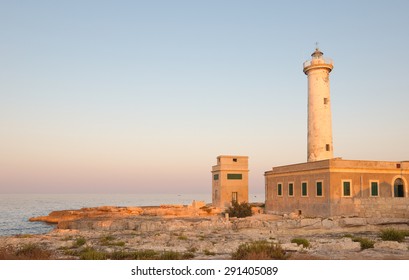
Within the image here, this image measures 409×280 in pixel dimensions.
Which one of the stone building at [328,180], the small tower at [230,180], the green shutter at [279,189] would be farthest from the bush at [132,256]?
the small tower at [230,180]

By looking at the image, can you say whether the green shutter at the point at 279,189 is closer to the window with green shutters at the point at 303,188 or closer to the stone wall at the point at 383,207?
the window with green shutters at the point at 303,188

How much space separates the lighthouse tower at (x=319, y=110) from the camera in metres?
32.6

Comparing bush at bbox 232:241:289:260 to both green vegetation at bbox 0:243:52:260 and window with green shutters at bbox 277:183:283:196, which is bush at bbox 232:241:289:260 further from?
window with green shutters at bbox 277:183:283:196

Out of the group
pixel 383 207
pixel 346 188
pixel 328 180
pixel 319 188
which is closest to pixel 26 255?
pixel 328 180

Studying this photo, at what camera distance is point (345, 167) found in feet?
88.5

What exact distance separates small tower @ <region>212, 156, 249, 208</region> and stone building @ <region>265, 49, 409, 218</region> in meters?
7.71

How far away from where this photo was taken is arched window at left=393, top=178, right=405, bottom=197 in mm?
28328

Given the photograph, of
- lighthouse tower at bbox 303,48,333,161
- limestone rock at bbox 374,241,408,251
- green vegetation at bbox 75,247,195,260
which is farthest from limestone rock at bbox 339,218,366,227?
green vegetation at bbox 75,247,195,260

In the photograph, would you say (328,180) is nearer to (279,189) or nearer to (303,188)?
(303,188)

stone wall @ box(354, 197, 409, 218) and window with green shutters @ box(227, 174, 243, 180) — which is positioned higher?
window with green shutters @ box(227, 174, 243, 180)

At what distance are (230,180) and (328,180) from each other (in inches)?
635

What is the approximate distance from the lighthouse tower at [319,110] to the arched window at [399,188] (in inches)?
229
